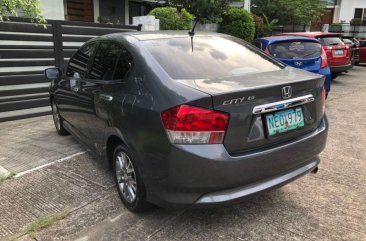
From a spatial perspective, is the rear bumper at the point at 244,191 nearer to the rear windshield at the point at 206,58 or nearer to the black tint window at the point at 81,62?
the rear windshield at the point at 206,58

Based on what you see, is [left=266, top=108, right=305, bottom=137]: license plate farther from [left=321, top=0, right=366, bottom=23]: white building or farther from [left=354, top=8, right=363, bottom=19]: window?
[left=354, top=8, right=363, bottom=19]: window

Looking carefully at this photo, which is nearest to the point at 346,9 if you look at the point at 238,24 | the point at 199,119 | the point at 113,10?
the point at 238,24

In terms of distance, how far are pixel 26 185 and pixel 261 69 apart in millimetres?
2782

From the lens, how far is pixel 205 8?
13.6 meters

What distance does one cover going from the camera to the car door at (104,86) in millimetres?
3322

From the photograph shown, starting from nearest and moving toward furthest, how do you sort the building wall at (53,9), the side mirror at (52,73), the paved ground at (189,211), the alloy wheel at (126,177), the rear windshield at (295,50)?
the paved ground at (189,211) → the alloy wheel at (126,177) → the side mirror at (52,73) → the rear windshield at (295,50) → the building wall at (53,9)

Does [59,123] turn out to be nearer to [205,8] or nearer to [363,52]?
[205,8]

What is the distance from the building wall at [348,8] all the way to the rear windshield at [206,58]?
31.8m

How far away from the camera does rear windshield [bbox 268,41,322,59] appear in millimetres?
7297

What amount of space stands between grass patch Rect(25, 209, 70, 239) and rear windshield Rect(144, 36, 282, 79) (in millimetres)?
1622

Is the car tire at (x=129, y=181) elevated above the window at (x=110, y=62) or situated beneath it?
situated beneath

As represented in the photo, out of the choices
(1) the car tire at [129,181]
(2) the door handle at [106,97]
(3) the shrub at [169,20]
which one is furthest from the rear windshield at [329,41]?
(1) the car tire at [129,181]

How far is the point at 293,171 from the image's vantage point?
3043mm

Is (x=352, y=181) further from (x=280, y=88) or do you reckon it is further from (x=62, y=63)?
(x=62, y=63)
